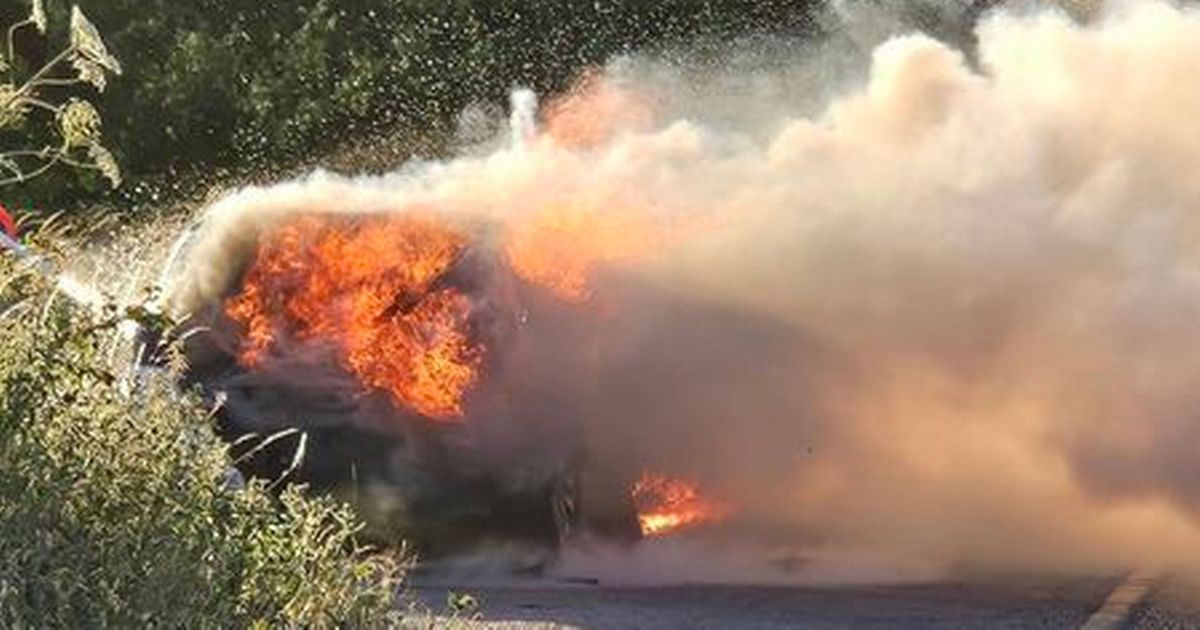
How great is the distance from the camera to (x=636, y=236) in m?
11.3

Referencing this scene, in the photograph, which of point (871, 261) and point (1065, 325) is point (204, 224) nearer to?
point (871, 261)

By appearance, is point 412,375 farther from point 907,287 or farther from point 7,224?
point 907,287

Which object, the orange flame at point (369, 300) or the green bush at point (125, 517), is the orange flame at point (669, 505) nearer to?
the orange flame at point (369, 300)

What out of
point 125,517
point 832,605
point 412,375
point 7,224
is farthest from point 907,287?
point 125,517

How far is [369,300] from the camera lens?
1035 centimetres

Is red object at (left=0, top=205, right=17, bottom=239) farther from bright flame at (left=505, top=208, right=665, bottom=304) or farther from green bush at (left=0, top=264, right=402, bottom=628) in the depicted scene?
green bush at (left=0, top=264, right=402, bottom=628)

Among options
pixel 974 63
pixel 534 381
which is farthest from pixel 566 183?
pixel 974 63

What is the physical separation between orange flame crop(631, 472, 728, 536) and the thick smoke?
94 millimetres

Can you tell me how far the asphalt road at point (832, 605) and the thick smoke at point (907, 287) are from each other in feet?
1.92

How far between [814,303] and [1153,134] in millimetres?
3246

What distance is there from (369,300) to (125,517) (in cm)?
404

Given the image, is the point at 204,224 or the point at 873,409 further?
the point at 873,409

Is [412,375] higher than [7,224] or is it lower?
lower

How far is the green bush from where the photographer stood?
234 inches
